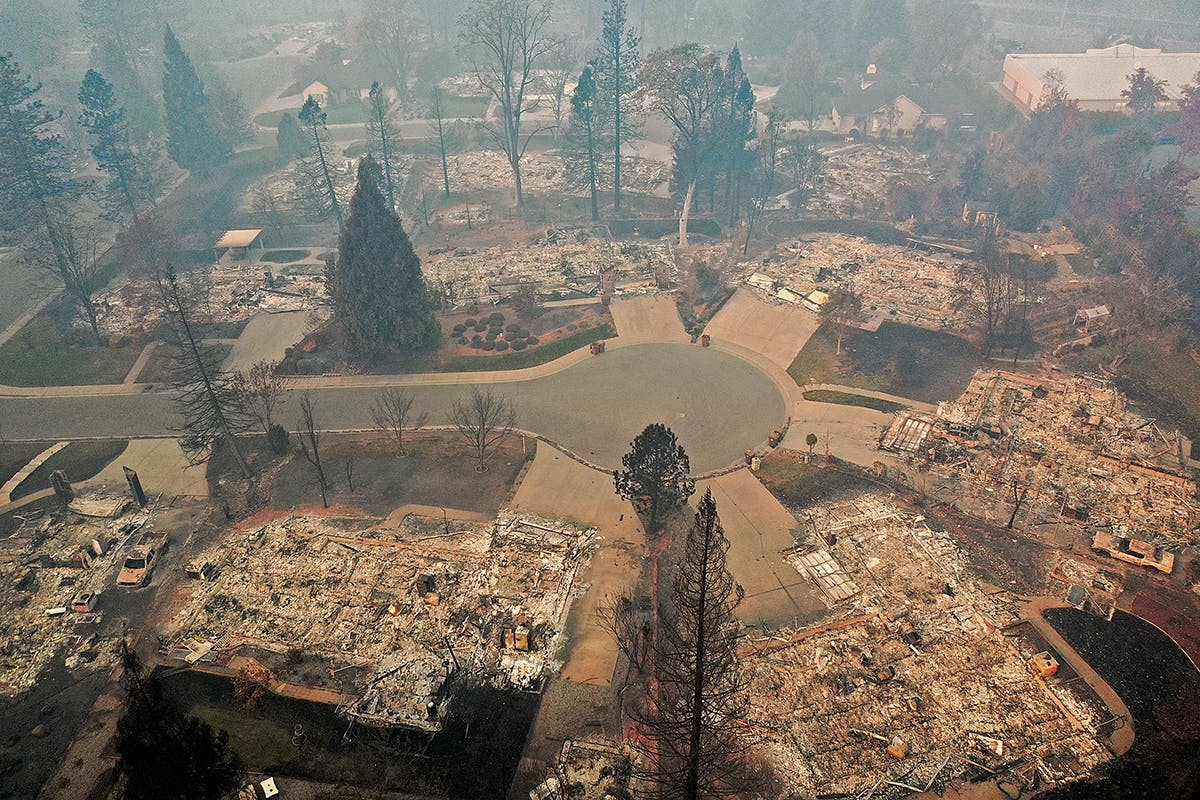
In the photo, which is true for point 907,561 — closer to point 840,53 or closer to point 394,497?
point 394,497

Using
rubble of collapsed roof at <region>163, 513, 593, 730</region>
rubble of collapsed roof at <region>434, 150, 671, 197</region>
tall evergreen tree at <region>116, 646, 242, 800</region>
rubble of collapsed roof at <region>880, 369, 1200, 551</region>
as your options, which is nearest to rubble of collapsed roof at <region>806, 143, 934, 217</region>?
rubble of collapsed roof at <region>434, 150, 671, 197</region>

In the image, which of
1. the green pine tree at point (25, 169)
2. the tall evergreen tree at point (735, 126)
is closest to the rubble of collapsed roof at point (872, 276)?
the tall evergreen tree at point (735, 126)

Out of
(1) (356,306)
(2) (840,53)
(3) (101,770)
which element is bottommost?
(3) (101,770)

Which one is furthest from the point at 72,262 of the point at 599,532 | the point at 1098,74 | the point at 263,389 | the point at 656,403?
the point at 1098,74

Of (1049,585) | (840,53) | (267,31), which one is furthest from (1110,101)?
(267,31)

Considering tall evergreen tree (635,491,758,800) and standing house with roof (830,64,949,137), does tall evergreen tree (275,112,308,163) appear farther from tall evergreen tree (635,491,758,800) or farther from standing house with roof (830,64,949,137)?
tall evergreen tree (635,491,758,800)

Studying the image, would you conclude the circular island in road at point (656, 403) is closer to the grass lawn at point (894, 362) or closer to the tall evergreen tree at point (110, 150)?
the grass lawn at point (894, 362)

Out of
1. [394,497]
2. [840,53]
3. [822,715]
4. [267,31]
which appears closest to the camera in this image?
[822,715]
